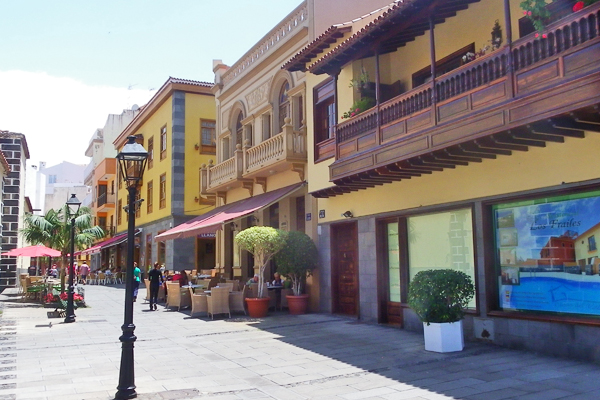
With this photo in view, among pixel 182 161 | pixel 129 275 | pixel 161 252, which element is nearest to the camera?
pixel 129 275

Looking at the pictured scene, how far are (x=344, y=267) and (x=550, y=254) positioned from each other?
251 inches

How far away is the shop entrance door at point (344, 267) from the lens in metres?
14.2

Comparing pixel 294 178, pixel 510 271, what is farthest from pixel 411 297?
pixel 294 178

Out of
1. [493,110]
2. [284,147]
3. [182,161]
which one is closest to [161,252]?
[182,161]

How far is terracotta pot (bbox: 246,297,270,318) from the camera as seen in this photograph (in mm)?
14820

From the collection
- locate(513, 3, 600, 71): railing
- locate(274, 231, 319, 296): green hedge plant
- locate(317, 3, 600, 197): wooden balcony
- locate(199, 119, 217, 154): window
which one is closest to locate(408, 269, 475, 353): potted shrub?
locate(317, 3, 600, 197): wooden balcony

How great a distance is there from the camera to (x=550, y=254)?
9.01m

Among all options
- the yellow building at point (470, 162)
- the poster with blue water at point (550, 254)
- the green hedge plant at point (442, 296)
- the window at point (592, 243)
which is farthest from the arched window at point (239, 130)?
the window at point (592, 243)

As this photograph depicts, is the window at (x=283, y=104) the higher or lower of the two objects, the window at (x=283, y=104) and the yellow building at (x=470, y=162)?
the higher

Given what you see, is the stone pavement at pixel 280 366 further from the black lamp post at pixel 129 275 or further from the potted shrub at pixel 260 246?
the potted shrub at pixel 260 246

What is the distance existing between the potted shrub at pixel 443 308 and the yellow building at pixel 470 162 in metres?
0.84

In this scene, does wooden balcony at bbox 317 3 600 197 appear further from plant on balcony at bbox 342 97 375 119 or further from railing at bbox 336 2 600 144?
plant on balcony at bbox 342 97 375 119

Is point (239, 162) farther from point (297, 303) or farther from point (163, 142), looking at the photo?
point (163, 142)

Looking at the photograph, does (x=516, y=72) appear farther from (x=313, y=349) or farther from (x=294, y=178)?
(x=294, y=178)
